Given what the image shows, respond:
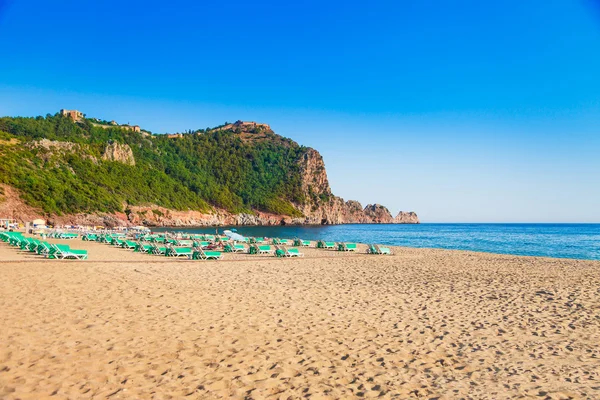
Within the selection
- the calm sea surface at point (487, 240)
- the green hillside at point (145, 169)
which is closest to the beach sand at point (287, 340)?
the calm sea surface at point (487, 240)

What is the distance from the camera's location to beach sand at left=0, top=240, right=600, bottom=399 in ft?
15.8

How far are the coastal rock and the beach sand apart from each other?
9686cm

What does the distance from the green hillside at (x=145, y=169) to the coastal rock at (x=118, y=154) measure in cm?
140

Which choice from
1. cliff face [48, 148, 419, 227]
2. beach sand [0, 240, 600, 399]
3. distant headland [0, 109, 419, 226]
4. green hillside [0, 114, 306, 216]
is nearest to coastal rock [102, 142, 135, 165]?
distant headland [0, 109, 419, 226]

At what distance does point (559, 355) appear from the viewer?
20.5ft

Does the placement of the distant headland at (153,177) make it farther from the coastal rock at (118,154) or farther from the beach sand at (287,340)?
the beach sand at (287,340)

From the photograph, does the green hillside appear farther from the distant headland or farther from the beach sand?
the beach sand

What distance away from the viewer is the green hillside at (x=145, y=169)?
232ft

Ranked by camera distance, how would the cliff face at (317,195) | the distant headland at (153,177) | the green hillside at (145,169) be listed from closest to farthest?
1. the distant headland at (153,177)
2. the green hillside at (145,169)
3. the cliff face at (317,195)

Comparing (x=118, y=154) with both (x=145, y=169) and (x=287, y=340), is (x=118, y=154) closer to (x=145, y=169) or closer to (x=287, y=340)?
(x=145, y=169)

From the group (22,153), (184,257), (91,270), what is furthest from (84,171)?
(91,270)

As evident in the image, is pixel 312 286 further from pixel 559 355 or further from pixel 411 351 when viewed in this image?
pixel 559 355

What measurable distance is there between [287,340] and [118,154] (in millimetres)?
108354

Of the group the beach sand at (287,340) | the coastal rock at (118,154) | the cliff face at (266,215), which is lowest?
the beach sand at (287,340)
